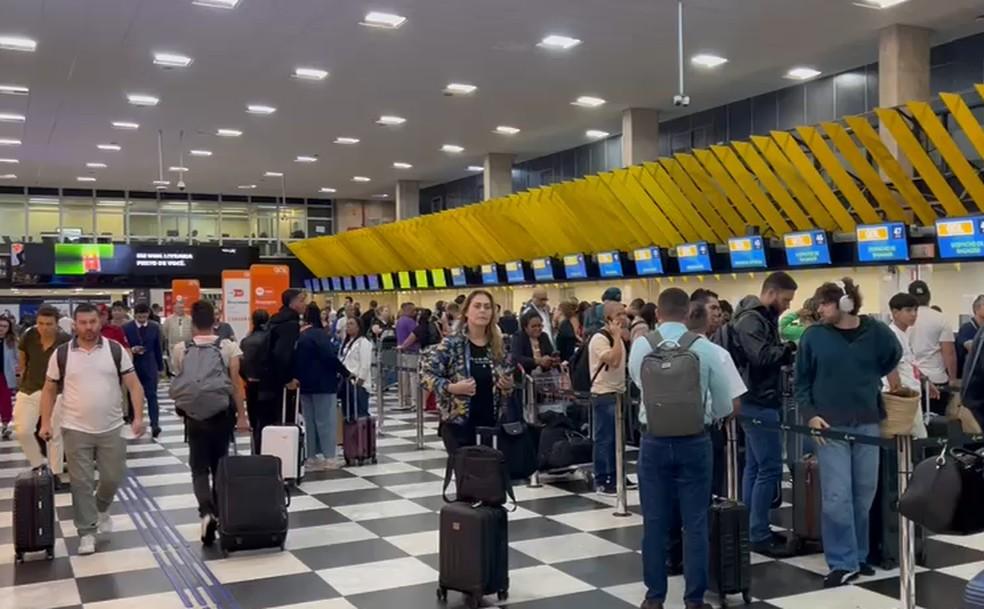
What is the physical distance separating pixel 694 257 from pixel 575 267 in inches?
132

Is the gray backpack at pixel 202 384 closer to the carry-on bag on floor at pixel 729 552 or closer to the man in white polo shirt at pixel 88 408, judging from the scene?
the man in white polo shirt at pixel 88 408

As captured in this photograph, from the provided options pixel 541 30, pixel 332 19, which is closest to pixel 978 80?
pixel 541 30

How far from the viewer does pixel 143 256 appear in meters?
23.5

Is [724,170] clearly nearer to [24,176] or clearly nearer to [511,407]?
[511,407]

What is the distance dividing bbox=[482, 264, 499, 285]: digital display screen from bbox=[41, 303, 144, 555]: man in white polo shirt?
44.4 feet

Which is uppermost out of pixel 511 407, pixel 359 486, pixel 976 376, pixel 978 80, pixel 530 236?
pixel 978 80

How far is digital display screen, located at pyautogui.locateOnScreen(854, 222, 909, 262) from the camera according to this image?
10.5 meters

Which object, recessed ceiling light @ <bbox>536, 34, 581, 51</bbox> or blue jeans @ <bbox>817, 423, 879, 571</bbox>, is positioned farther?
recessed ceiling light @ <bbox>536, 34, 581, 51</bbox>

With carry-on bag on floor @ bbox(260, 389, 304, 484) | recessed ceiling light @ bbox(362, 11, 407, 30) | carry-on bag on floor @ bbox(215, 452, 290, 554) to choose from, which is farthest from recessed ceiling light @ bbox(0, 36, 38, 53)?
carry-on bag on floor @ bbox(215, 452, 290, 554)


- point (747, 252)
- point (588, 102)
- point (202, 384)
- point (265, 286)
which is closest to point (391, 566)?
point (202, 384)

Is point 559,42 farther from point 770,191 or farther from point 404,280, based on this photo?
point 404,280

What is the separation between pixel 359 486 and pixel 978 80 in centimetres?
1071

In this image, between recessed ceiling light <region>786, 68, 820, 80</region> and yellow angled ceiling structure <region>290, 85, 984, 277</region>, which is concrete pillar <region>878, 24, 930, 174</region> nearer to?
yellow angled ceiling structure <region>290, 85, 984, 277</region>

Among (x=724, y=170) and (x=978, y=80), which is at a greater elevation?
(x=978, y=80)
